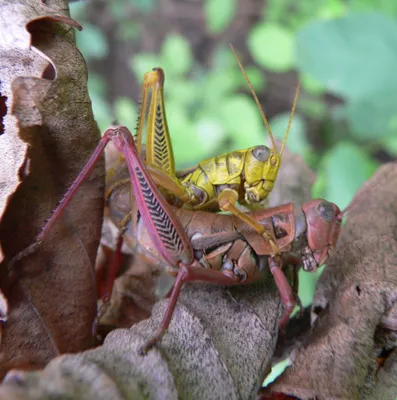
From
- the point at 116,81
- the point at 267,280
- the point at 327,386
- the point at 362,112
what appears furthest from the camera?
the point at 116,81

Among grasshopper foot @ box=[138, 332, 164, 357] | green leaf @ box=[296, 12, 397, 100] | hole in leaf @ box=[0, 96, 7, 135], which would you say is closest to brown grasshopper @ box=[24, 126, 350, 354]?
hole in leaf @ box=[0, 96, 7, 135]

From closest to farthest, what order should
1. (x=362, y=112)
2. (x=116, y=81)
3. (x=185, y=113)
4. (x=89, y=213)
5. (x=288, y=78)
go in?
(x=89, y=213) < (x=362, y=112) < (x=185, y=113) < (x=288, y=78) < (x=116, y=81)

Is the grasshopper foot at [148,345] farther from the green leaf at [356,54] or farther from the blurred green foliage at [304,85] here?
the green leaf at [356,54]

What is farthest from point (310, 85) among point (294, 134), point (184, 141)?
point (184, 141)

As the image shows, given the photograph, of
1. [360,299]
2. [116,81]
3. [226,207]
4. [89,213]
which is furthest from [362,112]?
[116,81]

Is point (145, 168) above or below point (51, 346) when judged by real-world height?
above

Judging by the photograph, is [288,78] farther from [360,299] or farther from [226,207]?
[360,299]

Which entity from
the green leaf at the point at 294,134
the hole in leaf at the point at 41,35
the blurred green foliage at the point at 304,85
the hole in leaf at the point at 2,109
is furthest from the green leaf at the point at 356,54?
the hole in leaf at the point at 2,109

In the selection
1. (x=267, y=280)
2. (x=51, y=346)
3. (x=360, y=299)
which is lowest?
(x=51, y=346)
